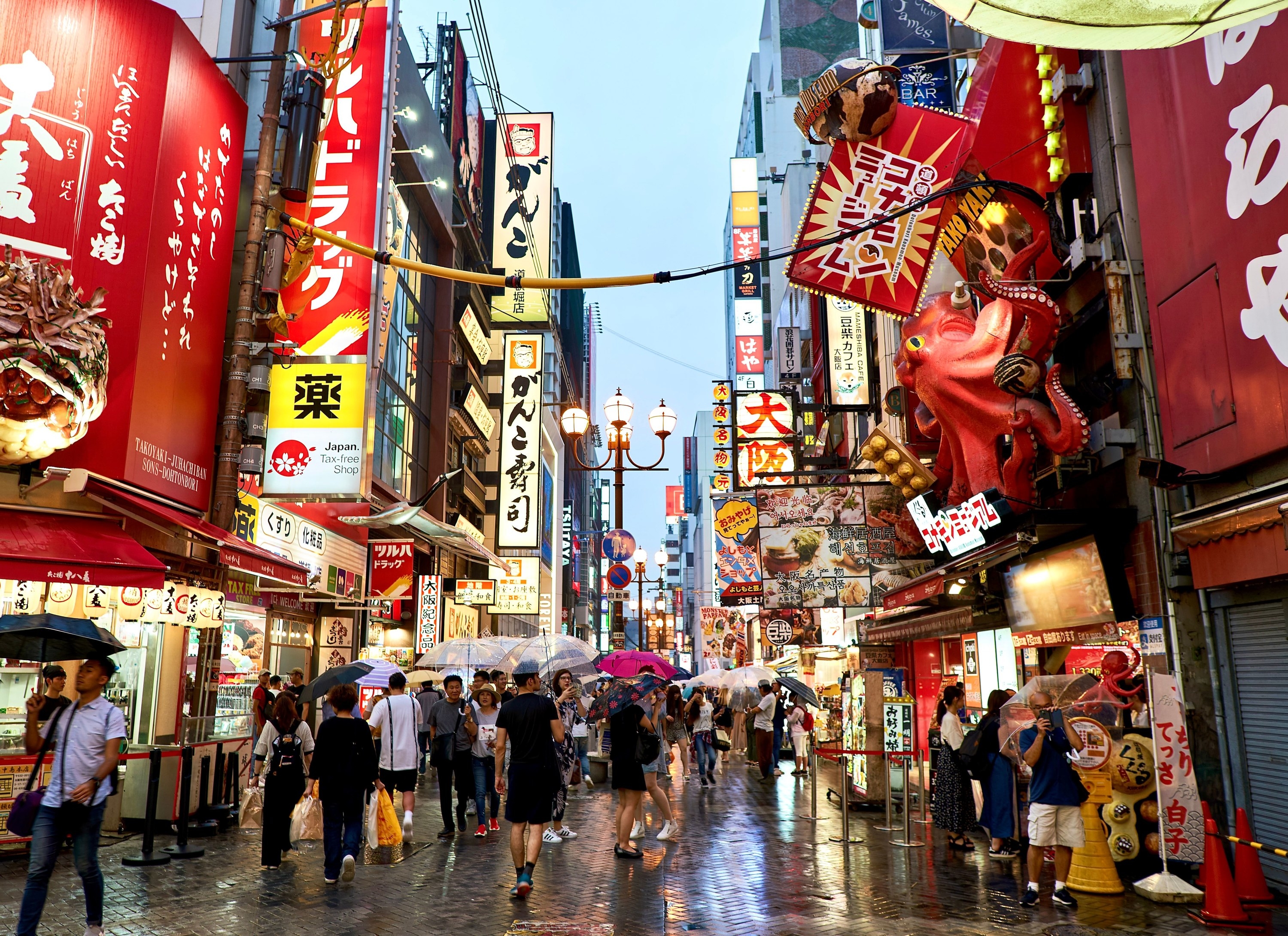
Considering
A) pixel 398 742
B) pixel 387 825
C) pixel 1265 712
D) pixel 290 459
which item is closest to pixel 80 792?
pixel 387 825

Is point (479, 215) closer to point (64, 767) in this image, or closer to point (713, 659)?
point (713, 659)

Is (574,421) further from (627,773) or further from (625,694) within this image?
(627,773)

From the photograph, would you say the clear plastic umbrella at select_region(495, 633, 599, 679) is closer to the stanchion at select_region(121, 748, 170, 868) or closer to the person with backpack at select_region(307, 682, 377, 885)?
the stanchion at select_region(121, 748, 170, 868)

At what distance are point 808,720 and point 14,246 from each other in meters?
18.0

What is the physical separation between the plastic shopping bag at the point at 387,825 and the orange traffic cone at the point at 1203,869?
8022 millimetres

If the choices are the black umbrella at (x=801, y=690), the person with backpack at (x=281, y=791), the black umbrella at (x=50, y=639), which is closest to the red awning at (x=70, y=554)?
the black umbrella at (x=50, y=639)

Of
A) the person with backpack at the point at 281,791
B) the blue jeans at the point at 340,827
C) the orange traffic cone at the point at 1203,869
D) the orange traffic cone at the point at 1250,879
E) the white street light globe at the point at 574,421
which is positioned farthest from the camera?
the white street light globe at the point at 574,421

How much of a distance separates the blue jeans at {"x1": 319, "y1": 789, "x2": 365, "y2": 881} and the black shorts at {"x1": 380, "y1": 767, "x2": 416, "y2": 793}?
6.85 feet

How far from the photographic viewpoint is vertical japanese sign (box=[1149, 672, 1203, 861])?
9.09 metres

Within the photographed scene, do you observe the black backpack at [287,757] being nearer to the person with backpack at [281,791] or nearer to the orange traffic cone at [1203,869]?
the person with backpack at [281,791]

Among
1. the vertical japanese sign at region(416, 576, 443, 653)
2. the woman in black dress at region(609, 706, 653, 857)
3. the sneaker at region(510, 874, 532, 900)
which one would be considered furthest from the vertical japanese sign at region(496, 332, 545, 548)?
the sneaker at region(510, 874, 532, 900)

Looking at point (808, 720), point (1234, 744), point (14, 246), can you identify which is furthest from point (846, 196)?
point (808, 720)

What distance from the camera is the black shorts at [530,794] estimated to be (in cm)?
895

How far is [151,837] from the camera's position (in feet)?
33.3
